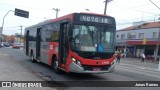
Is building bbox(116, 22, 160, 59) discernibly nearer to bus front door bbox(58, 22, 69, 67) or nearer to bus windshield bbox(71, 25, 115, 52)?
bus front door bbox(58, 22, 69, 67)

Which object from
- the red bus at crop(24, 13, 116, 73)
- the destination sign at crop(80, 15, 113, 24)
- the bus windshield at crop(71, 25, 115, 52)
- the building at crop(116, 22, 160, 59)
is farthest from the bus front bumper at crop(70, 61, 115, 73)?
the building at crop(116, 22, 160, 59)

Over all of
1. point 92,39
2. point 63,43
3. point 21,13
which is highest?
point 21,13

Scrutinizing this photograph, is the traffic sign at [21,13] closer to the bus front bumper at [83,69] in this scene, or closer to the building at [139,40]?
the building at [139,40]

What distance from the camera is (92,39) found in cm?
1433

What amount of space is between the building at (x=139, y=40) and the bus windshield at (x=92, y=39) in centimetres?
4132

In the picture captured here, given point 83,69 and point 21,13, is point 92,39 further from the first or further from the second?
Answer: point 21,13

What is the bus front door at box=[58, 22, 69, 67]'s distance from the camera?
15039 millimetres

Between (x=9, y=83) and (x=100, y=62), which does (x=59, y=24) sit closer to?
(x=100, y=62)

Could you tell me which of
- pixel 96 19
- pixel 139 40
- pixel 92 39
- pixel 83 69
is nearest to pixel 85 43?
pixel 92 39

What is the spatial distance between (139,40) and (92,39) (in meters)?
47.9

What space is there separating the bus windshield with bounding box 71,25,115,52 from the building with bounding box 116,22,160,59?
136 feet

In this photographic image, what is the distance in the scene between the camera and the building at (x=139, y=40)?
188ft

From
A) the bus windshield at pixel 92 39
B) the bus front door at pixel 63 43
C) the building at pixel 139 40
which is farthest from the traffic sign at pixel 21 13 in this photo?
the bus windshield at pixel 92 39

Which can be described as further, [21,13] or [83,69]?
[21,13]
